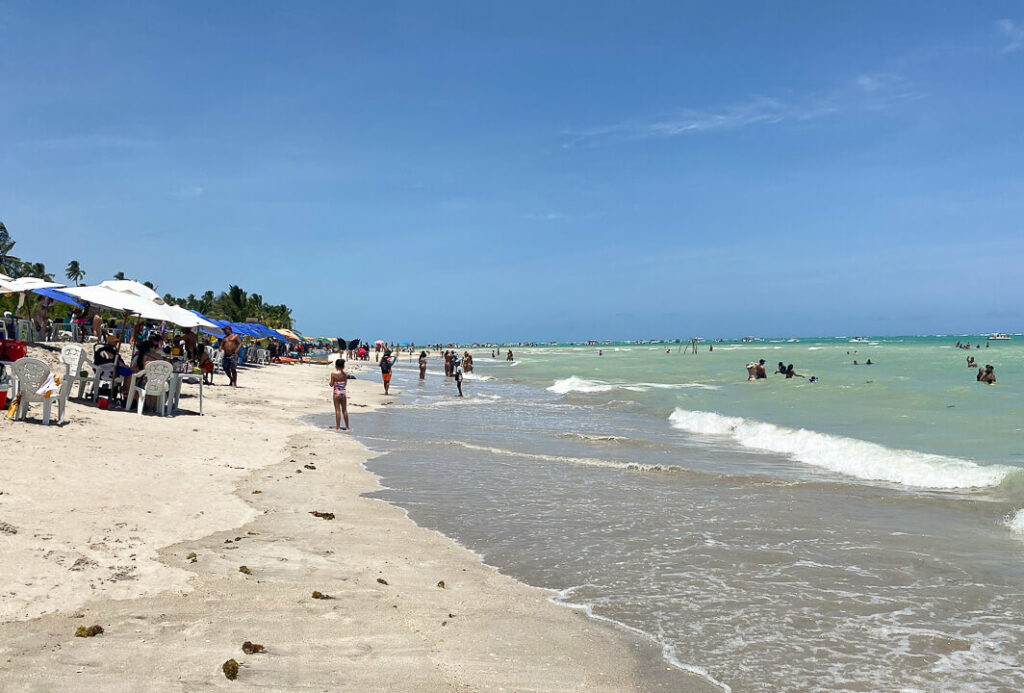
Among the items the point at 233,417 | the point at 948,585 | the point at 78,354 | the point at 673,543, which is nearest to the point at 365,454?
the point at 233,417

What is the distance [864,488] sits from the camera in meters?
10.4

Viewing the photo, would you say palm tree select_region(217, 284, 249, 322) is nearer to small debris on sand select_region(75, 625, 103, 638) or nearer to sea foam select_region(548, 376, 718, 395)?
sea foam select_region(548, 376, 718, 395)

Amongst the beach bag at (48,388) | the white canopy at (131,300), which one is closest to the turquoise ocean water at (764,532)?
the beach bag at (48,388)

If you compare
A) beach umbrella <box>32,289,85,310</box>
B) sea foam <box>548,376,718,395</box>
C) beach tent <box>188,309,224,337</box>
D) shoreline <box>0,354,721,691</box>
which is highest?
beach umbrella <box>32,289,85,310</box>

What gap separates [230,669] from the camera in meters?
3.63

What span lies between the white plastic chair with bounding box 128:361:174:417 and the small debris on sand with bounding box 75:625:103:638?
9.73 m

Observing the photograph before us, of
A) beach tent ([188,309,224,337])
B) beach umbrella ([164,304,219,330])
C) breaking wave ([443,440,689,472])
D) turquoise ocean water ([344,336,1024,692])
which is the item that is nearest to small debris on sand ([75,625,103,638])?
turquoise ocean water ([344,336,1024,692])

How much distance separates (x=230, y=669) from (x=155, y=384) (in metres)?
10.6

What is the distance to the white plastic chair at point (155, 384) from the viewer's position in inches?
504

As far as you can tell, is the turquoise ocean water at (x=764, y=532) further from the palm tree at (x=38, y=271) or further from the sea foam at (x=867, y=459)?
the palm tree at (x=38, y=271)

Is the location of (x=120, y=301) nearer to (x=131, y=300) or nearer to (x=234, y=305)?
(x=131, y=300)

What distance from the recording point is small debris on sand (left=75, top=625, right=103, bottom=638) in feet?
12.8

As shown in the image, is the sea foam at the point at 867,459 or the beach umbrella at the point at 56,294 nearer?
the sea foam at the point at 867,459

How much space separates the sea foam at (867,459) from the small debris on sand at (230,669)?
27.6 ft
